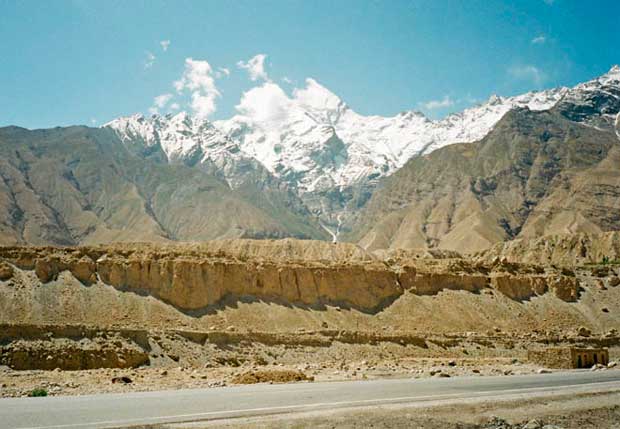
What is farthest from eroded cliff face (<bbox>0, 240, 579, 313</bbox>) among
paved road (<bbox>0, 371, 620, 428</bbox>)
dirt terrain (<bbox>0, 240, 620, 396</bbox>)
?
paved road (<bbox>0, 371, 620, 428</bbox>)

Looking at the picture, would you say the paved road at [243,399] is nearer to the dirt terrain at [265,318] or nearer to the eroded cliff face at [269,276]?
the dirt terrain at [265,318]

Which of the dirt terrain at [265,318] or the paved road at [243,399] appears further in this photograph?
the dirt terrain at [265,318]

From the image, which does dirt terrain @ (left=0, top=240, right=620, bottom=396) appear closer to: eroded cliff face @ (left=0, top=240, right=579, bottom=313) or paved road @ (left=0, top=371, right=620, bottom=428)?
eroded cliff face @ (left=0, top=240, right=579, bottom=313)

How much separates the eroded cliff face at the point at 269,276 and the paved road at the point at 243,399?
25.4 m

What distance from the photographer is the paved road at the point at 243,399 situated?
1786cm

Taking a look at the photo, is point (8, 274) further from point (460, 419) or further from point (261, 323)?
point (460, 419)

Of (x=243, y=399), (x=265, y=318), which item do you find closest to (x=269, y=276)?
(x=265, y=318)

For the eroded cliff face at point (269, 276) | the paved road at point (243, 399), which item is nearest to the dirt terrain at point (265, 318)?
the eroded cliff face at point (269, 276)

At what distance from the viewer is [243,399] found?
22250 mm

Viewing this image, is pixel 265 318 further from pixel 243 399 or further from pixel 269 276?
pixel 243 399

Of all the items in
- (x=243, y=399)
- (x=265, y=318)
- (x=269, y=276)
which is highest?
(x=269, y=276)

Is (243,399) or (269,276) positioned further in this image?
(269,276)

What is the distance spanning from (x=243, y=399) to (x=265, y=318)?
29721 mm

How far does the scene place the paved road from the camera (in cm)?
1786
